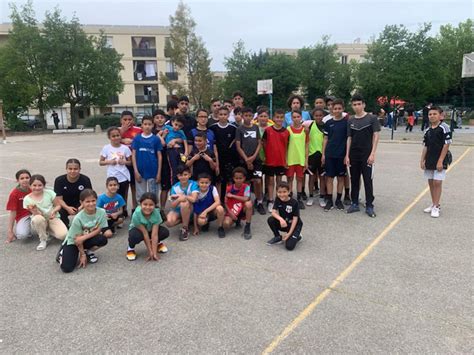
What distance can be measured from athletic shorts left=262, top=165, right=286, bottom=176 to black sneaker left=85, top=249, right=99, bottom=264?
10.0 feet

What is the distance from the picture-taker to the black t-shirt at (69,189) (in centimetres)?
511

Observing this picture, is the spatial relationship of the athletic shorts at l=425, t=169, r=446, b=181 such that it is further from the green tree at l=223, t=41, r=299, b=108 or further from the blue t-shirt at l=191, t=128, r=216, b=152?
the green tree at l=223, t=41, r=299, b=108

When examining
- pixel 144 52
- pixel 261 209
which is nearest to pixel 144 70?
pixel 144 52

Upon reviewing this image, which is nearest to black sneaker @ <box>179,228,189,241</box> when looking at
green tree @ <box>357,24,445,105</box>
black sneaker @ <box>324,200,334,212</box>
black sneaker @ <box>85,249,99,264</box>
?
black sneaker @ <box>85,249,99,264</box>

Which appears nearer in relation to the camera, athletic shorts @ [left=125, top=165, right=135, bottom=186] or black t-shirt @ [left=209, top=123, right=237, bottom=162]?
black t-shirt @ [left=209, top=123, right=237, bottom=162]

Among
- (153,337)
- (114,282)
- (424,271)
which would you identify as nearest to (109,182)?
(114,282)

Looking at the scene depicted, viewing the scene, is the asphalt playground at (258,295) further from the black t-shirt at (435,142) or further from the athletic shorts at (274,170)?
the athletic shorts at (274,170)

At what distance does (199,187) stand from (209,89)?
2836cm

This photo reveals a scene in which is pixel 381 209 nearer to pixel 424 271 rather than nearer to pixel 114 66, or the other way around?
pixel 424 271

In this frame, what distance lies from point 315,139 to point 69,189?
403 centimetres

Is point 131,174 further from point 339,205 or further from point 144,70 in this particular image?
point 144,70

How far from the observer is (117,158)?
223 inches

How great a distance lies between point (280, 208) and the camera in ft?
15.9

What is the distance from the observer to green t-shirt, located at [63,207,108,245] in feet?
13.8
